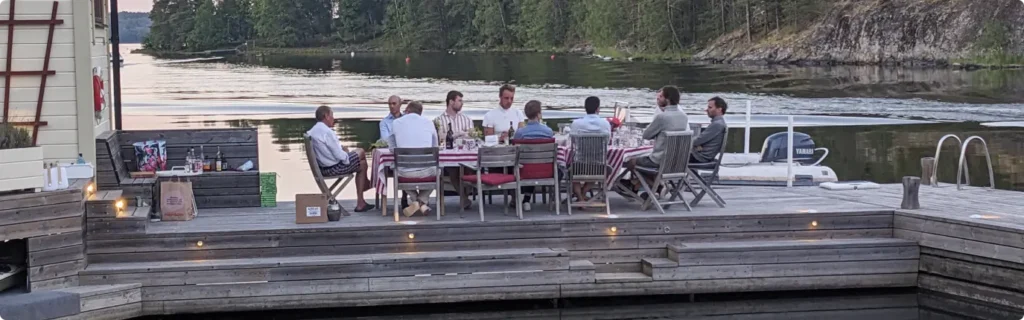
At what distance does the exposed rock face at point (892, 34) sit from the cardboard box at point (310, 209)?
168ft

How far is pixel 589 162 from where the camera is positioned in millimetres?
10234

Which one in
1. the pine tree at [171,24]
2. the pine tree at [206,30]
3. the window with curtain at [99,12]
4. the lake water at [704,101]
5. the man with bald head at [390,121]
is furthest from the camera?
the pine tree at [171,24]

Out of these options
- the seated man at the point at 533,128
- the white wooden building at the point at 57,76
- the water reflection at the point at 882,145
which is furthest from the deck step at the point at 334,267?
the water reflection at the point at 882,145

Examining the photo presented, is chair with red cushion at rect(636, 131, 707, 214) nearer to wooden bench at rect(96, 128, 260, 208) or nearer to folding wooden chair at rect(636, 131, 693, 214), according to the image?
folding wooden chair at rect(636, 131, 693, 214)

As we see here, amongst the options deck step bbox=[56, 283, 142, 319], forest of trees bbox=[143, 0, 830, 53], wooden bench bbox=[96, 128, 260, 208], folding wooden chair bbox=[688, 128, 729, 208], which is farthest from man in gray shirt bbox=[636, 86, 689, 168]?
forest of trees bbox=[143, 0, 830, 53]

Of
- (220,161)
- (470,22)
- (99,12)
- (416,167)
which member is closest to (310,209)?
(416,167)

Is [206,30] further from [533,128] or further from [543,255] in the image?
[543,255]

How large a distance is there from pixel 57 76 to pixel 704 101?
30.4 m

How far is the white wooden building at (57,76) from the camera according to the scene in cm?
977

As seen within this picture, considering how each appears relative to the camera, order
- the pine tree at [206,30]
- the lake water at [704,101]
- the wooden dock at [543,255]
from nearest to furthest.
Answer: the wooden dock at [543,255] < the lake water at [704,101] < the pine tree at [206,30]

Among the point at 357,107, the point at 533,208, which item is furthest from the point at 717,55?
the point at 533,208

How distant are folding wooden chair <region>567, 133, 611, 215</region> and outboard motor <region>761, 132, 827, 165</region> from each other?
15.7ft

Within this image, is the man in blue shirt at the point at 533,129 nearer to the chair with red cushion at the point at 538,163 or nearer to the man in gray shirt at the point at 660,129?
the chair with red cushion at the point at 538,163

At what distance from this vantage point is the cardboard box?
9695 millimetres
